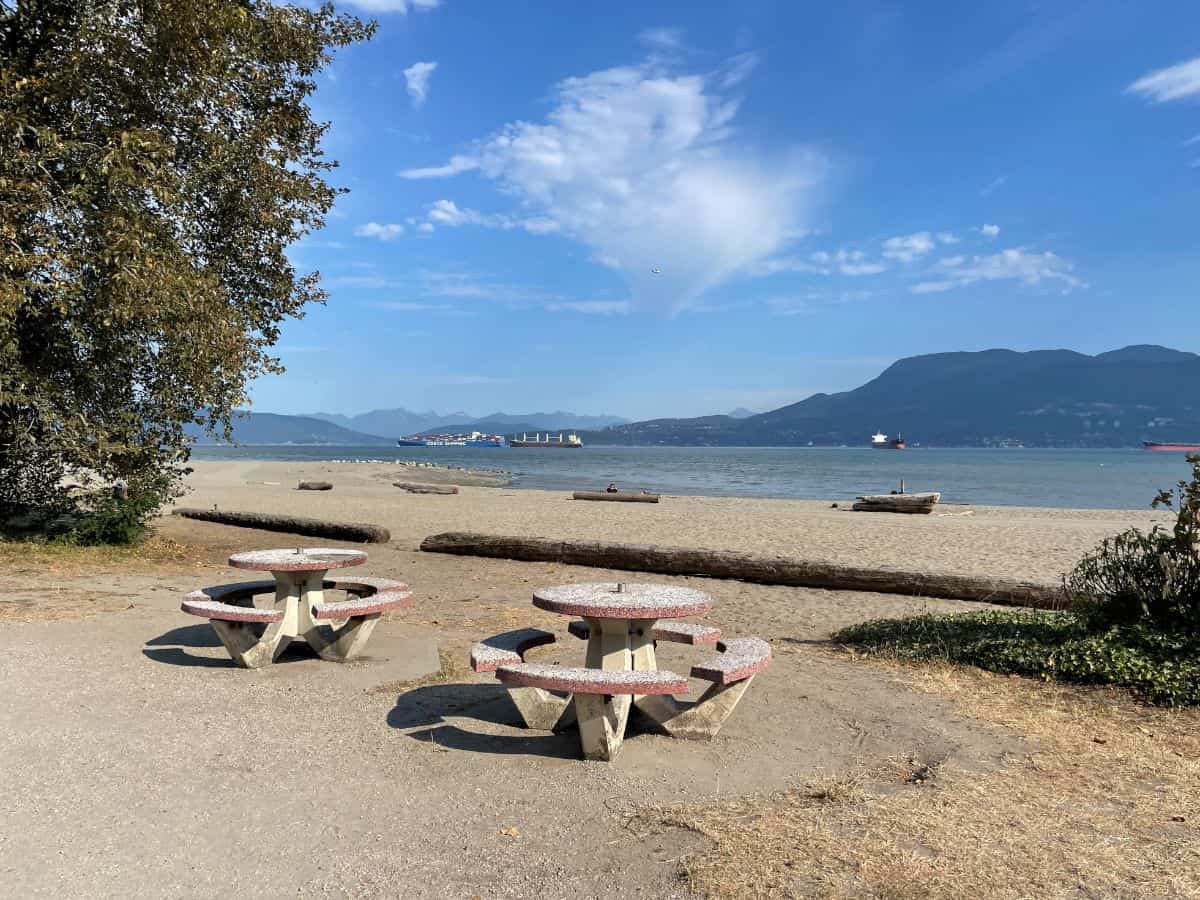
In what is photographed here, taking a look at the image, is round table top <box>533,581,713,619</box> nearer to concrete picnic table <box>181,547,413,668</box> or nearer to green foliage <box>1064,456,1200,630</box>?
concrete picnic table <box>181,547,413,668</box>

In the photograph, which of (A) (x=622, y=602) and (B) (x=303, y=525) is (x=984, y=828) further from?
(B) (x=303, y=525)

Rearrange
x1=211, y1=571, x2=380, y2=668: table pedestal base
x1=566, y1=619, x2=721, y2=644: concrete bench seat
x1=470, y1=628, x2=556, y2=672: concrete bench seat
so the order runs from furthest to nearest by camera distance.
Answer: x1=211, y1=571, x2=380, y2=668: table pedestal base < x1=566, y1=619, x2=721, y2=644: concrete bench seat < x1=470, y1=628, x2=556, y2=672: concrete bench seat

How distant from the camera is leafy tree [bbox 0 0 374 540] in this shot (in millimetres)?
8750

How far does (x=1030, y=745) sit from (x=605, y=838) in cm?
261

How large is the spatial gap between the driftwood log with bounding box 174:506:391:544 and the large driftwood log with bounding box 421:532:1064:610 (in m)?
1.58

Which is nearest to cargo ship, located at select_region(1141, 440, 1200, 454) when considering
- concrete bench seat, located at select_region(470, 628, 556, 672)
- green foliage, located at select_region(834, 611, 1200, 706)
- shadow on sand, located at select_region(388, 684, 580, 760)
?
green foliage, located at select_region(834, 611, 1200, 706)

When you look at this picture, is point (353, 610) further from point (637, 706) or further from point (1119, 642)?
point (1119, 642)

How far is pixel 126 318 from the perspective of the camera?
873 centimetres

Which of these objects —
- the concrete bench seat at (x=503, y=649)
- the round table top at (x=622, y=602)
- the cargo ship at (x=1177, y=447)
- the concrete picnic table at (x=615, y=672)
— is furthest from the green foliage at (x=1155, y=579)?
the cargo ship at (x=1177, y=447)

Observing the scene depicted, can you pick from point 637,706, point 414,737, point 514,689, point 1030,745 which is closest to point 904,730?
point 1030,745

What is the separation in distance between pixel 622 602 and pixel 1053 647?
144 inches

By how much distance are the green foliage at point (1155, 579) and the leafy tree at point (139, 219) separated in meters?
9.21

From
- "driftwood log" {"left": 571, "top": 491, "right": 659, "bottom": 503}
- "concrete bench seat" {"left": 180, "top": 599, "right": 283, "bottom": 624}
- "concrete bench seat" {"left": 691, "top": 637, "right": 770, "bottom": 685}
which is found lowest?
"driftwood log" {"left": 571, "top": 491, "right": 659, "bottom": 503}

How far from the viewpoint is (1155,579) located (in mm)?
6176
